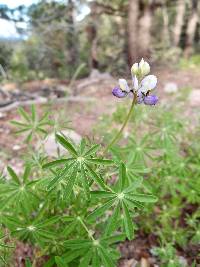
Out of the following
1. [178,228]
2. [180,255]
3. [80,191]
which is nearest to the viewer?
[80,191]

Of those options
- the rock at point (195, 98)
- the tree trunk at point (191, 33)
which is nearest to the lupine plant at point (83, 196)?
the rock at point (195, 98)

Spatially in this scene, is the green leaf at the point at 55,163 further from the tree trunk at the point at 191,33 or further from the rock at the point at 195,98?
the tree trunk at the point at 191,33

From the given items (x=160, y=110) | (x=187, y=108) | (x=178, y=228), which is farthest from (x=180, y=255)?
(x=187, y=108)

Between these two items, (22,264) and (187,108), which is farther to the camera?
(187,108)

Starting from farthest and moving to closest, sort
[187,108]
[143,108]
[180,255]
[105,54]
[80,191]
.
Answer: [105,54] < [187,108] < [143,108] < [180,255] < [80,191]

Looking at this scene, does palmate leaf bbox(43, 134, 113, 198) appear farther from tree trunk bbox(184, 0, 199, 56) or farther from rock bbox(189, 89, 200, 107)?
tree trunk bbox(184, 0, 199, 56)

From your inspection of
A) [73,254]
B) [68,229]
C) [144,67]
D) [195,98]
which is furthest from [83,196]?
[195,98]

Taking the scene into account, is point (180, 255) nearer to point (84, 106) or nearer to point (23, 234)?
point (23, 234)
